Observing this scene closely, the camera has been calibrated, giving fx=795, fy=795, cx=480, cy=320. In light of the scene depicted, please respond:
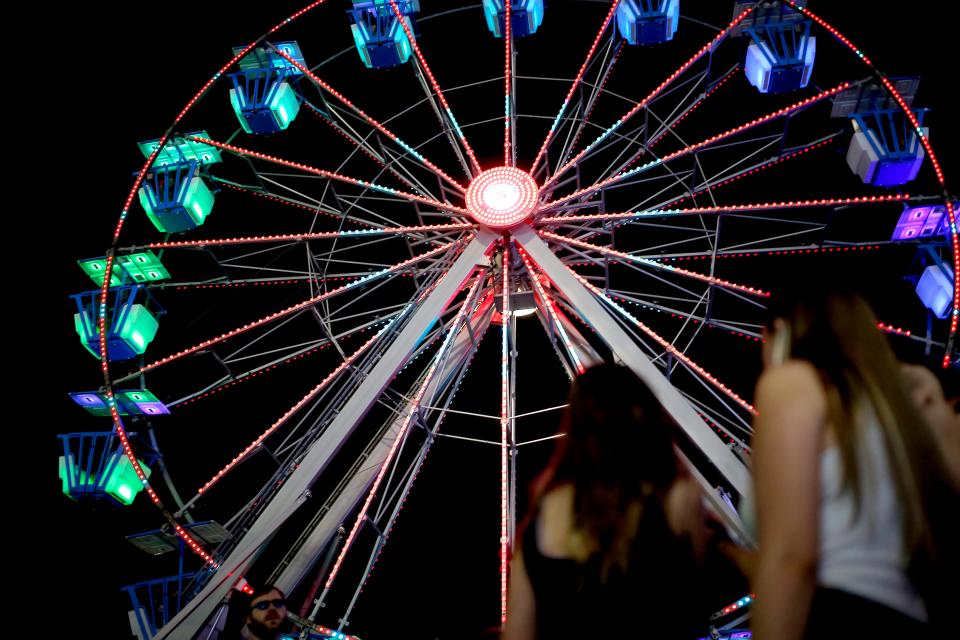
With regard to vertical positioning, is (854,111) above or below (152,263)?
above

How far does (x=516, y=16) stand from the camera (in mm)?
10266

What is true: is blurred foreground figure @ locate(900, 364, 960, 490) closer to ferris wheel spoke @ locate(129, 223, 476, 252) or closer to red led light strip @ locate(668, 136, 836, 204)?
ferris wheel spoke @ locate(129, 223, 476, 252)

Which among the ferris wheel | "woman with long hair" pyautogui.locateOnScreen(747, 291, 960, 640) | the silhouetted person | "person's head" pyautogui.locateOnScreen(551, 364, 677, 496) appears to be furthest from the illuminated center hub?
"woman with long hair" pyautogui.locateOnScreen(747, 291, 960, 640)

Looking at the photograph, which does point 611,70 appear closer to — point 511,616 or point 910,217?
point 910,217

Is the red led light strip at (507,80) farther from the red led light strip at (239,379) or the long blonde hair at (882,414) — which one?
the long blonde hair at (882,414)

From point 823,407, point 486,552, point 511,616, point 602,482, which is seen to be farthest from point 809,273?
point 486,552

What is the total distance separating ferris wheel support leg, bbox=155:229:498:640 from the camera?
282 inches

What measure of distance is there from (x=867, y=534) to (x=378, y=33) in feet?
33.5

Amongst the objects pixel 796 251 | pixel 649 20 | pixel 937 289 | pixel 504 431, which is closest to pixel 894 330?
pixel 937 289

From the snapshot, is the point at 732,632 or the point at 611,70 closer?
the point at 732,632

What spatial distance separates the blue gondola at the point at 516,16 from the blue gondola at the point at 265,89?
2637 millimetres

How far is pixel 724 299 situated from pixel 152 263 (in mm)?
7134

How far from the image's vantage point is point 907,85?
8961mm

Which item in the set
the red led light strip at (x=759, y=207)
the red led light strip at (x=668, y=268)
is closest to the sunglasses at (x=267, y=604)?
the red led light strip at (x=668, y=268)
